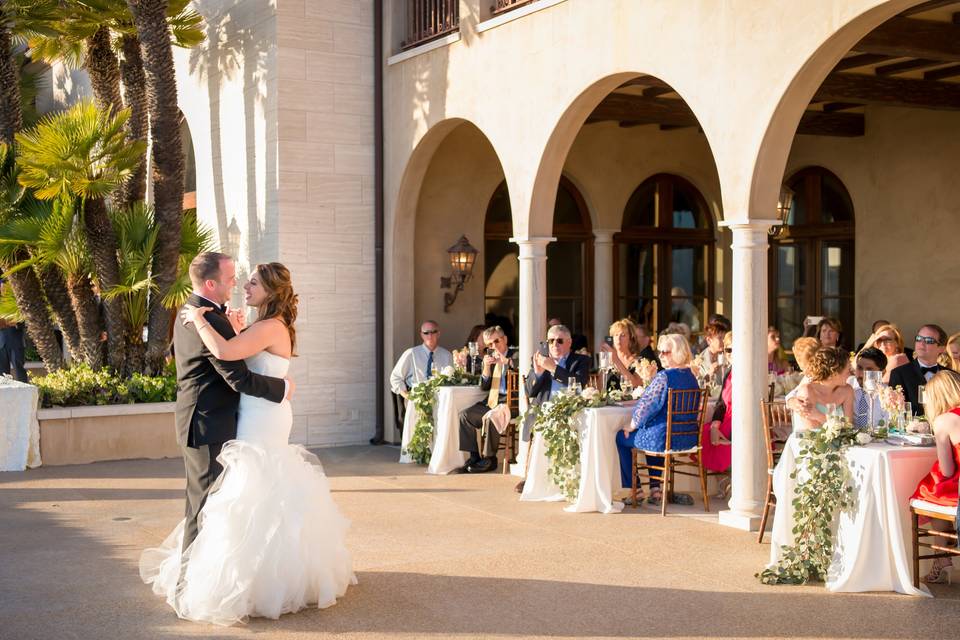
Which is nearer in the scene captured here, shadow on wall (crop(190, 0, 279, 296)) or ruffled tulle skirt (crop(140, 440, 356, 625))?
ruffled tulle skirt (crop(140, 440, 356, 625))

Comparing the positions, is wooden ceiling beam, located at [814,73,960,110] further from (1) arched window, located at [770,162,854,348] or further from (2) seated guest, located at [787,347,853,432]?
(2) seated guest, located at [787,347,853,432]

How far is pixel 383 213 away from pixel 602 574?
7.45 meters

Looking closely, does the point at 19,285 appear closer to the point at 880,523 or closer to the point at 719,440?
the point at 719,440

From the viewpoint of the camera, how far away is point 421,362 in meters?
12.5

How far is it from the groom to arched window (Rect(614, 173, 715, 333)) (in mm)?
10434

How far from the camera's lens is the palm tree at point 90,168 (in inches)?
479

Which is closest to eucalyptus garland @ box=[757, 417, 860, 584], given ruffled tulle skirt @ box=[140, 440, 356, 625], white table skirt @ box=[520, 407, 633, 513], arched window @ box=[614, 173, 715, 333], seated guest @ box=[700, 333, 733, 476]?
white table skirt @ box=[520, 407, 633, 513]

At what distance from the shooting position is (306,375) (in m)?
13.3

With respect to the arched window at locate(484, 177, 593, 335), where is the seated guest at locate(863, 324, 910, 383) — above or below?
below

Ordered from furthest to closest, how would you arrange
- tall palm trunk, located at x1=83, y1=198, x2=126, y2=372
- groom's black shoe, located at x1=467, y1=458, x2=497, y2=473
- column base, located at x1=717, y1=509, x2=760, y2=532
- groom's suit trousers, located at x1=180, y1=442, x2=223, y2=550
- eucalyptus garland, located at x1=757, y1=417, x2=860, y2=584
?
tall palm trunk, located at x1=83, y1=198, x2=126, y2=372 → groom's black shoe, located at x1=467, y1=458, x2=497, y2=473 → column base, located at x1=717, y1=509, x2=760, y2=532 → eucalyptus garland, located at x1=757, y1=417, x2=860, y2=584 → groom's suit trousers, located at x1=180, y1=442, x2=223, y2=550

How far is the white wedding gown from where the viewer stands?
5.90 metres

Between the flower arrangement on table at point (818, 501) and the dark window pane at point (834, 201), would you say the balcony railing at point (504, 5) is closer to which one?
the dark window pane at point (834, 201)

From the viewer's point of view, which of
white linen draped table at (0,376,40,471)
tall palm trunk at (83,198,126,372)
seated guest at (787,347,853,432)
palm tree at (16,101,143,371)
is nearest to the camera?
seated guest at (787,347,853,432)

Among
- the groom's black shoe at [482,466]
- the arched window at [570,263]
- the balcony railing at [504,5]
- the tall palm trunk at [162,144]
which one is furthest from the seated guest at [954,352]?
the tall palm trunk at [162,144]
